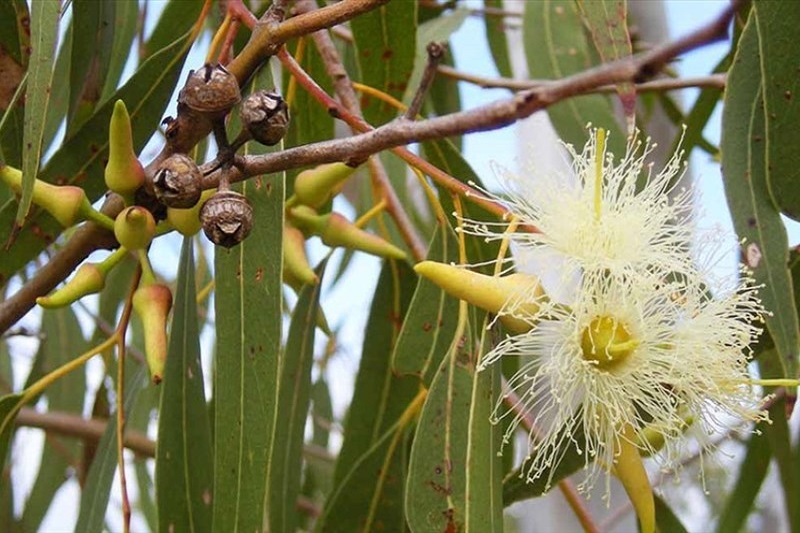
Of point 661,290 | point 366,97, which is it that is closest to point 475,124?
point 661,290

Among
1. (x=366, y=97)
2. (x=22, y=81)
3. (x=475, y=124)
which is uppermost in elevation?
(x=366, y=97)

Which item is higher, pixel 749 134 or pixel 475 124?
pixel 749 134

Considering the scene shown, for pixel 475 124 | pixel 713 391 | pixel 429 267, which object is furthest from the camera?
pixel 713 391

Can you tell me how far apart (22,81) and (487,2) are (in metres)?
1.00

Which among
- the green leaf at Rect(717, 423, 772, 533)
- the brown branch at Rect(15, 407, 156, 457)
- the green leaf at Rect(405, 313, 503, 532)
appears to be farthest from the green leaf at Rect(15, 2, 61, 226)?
the green leaf at Rect(717, 423, 772, 533)

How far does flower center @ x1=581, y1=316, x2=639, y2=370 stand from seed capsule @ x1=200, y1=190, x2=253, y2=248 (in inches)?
11.6

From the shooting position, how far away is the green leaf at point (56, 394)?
5.22 feet

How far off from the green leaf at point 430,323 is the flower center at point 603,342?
0.23 m

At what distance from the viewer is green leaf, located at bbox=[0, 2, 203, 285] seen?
3.30 feet

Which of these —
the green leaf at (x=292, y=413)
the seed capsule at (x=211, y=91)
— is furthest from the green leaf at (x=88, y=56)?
the seed capsule at (x=211, y=91)

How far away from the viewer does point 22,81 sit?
99 centimetres

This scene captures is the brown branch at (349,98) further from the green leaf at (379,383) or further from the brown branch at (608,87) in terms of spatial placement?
the brown branch at (608,87)

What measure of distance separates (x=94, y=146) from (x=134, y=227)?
269mm

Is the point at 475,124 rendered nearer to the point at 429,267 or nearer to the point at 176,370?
the point at 429,267
